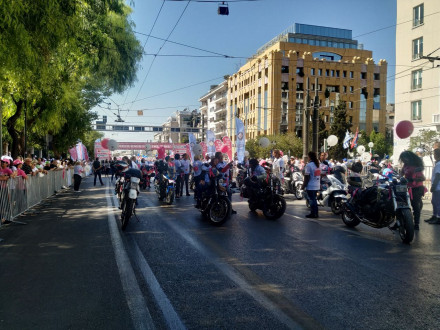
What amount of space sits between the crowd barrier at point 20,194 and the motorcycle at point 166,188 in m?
4.20

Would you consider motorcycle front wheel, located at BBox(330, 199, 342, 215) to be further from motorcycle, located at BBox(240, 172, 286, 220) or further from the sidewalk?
the sidewalk

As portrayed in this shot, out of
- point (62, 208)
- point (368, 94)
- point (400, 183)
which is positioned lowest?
point (62, 208)

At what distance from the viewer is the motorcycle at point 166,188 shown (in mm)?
14297

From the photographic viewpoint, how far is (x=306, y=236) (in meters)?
7.88

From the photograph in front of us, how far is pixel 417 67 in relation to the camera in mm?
34000

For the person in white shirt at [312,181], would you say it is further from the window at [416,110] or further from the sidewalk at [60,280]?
the window at [416,110]

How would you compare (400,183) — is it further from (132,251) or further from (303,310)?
(132,251)

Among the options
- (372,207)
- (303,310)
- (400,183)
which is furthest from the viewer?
(372,207)

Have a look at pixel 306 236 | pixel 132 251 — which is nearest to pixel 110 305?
pixel 132 251

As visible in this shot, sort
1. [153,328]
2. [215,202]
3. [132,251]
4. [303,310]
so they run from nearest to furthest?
[153,328] < [303,310] < [132,251] < [215,202]

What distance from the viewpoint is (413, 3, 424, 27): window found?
33.7 metres

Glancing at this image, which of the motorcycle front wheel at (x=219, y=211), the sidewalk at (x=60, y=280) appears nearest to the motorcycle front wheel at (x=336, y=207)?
the motorcycle front wheel at (x=219, y=211)

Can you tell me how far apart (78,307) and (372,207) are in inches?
235

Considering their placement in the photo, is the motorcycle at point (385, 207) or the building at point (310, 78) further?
the building at point (310, 78)
